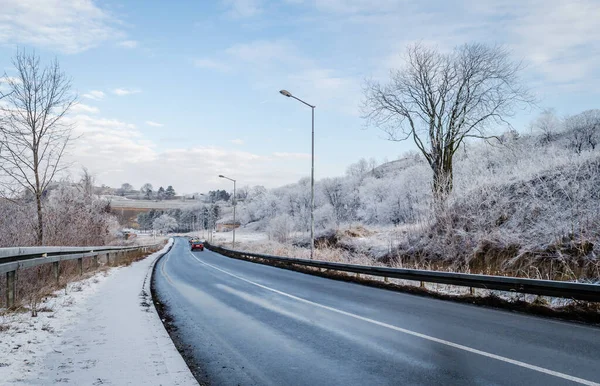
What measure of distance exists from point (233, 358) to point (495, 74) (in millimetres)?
25490

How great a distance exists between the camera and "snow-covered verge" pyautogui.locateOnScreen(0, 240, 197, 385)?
13.6 feet

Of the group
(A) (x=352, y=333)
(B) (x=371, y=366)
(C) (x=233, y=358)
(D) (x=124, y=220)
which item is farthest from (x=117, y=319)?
(D) (x=124, y=220)

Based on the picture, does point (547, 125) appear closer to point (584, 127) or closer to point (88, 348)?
point (584, 127)

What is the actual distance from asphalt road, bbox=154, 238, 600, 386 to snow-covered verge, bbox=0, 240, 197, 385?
21.8 inches

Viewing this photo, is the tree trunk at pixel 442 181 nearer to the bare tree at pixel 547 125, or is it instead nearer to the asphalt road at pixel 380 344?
the asphalt road at pixel 380 344

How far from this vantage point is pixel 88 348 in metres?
5.20

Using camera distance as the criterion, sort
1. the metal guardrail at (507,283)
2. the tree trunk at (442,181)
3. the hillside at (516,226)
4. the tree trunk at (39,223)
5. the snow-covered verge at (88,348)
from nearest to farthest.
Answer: the snow-covered verge at (88,348) < the metal guardrail at (507,283) < the hillside at (516,226) < the tree trunk at (39,223) < the tree trunk at (442,181)

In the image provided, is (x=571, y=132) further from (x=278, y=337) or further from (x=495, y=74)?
(x=278, y=337)

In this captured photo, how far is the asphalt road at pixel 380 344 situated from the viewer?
4.71 m

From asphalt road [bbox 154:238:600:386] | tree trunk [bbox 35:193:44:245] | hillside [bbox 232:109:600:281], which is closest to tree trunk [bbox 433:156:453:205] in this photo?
hillside [bbox 232:109:600:281]

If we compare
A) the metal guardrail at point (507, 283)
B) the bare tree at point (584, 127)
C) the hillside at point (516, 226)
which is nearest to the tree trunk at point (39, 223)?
the metal guardrail at point (507, 283)

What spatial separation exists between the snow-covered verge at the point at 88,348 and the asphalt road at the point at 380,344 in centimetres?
55

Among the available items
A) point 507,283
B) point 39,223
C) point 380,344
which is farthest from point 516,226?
point 39,223

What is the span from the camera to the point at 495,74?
1000 inches
